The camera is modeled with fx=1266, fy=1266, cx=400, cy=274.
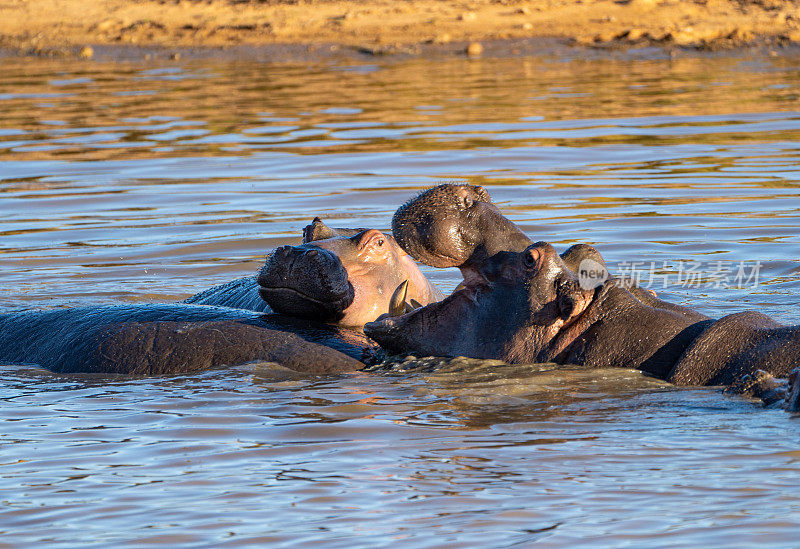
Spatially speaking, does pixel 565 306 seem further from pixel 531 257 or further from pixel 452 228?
pixel 452 228

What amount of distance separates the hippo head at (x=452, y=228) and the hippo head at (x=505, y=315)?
76 millimetres

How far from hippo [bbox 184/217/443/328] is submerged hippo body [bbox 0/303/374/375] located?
105 millimetres

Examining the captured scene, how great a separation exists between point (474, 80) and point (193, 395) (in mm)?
14819

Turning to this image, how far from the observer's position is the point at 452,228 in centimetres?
482

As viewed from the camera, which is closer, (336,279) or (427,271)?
(336,279)

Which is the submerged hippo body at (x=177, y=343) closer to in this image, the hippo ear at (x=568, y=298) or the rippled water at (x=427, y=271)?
the rippled water at (x=427, y=271)

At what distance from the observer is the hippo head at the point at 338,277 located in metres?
5.66

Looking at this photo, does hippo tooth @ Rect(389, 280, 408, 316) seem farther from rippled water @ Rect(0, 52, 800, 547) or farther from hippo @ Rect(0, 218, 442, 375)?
rippled water @ Rect(0, 52, 800, 547)

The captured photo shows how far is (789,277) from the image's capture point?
7883 millimetres

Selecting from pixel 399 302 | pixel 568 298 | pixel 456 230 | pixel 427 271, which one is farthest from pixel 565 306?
pixel 427 271

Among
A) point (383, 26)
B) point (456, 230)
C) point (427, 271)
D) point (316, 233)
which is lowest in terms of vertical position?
point (427, 271)

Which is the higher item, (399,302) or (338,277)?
(338,277)

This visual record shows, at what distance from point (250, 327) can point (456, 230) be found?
1304mm

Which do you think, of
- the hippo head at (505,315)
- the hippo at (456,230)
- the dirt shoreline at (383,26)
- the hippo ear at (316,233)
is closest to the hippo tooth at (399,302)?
the hippo ear at (316,233)
